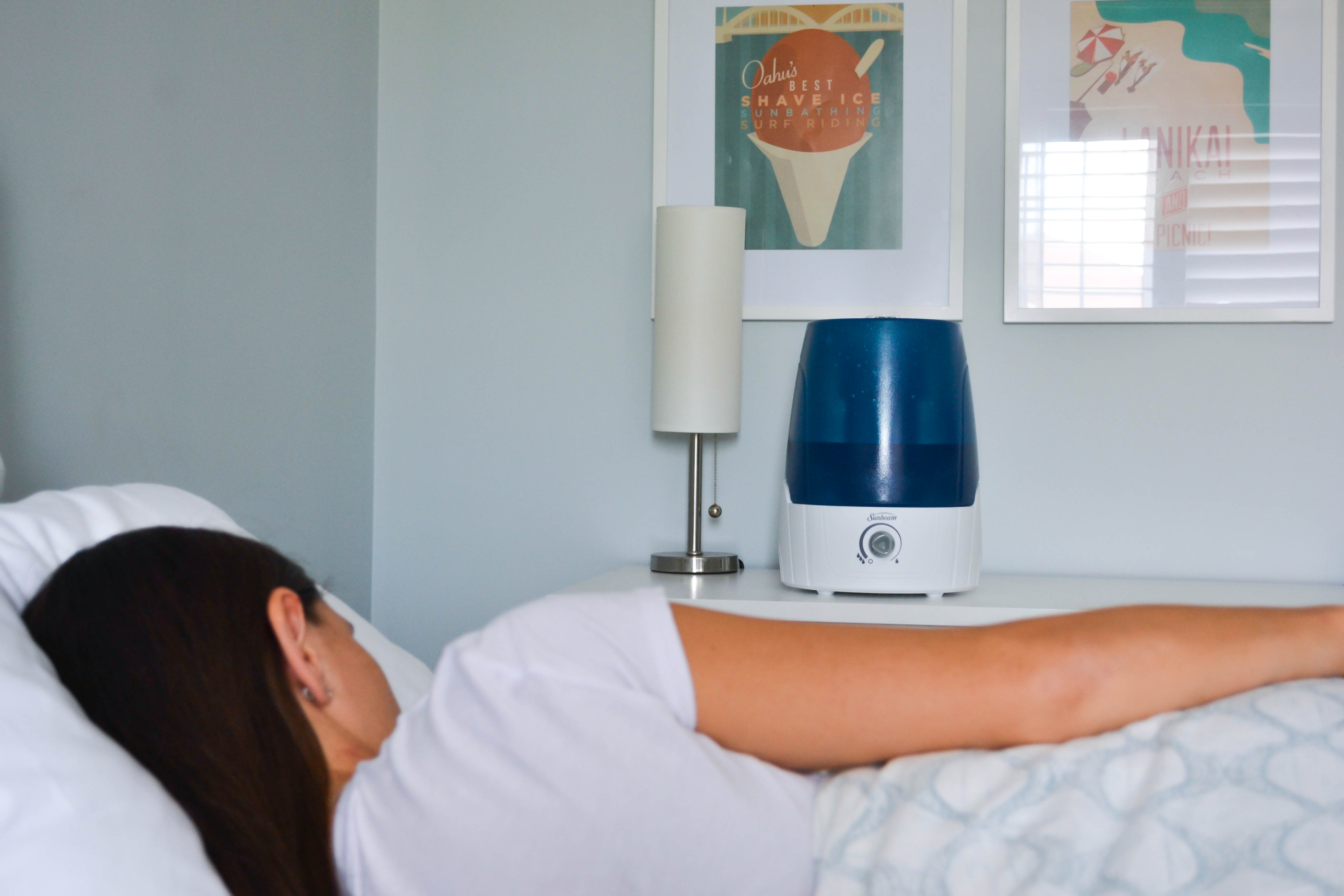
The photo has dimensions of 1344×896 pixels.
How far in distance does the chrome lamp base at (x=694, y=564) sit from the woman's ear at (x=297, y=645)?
1.05 meters

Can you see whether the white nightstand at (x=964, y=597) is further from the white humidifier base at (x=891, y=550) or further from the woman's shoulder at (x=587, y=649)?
the woman's shoulder at (x=587, y=649)

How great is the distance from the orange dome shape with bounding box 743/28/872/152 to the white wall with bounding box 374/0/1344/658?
20 cm

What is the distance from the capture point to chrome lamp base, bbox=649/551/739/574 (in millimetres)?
1783

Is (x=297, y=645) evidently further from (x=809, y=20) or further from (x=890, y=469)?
(x=809, y=20)

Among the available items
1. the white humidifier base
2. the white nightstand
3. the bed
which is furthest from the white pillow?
the white humidifier base

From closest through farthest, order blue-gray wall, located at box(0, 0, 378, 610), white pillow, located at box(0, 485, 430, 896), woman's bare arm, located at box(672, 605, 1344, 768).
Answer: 1. white pillow, located at box(0, 485, 430, 896)
2. woman's bare arm, located at box(672, 605, 1344, 768)
3. blue-gray wall, located at box(0, 0, 378, 610)

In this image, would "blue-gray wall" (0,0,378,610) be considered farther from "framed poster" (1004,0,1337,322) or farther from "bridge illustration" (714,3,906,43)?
"framed poster" (1004,0,1337,322)

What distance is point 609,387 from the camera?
1.98 meters

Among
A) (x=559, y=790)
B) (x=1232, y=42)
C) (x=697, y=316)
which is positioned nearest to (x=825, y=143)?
(x=697, y=316)

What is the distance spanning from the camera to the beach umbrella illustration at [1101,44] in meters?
1.84

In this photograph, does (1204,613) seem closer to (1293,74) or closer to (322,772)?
(322,772)

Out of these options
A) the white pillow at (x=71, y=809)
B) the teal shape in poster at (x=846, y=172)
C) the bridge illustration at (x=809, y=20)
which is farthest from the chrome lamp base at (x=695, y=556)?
the white pillow at (x=71, y=809)

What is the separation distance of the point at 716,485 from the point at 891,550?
0.46m

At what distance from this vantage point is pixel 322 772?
68 cm
